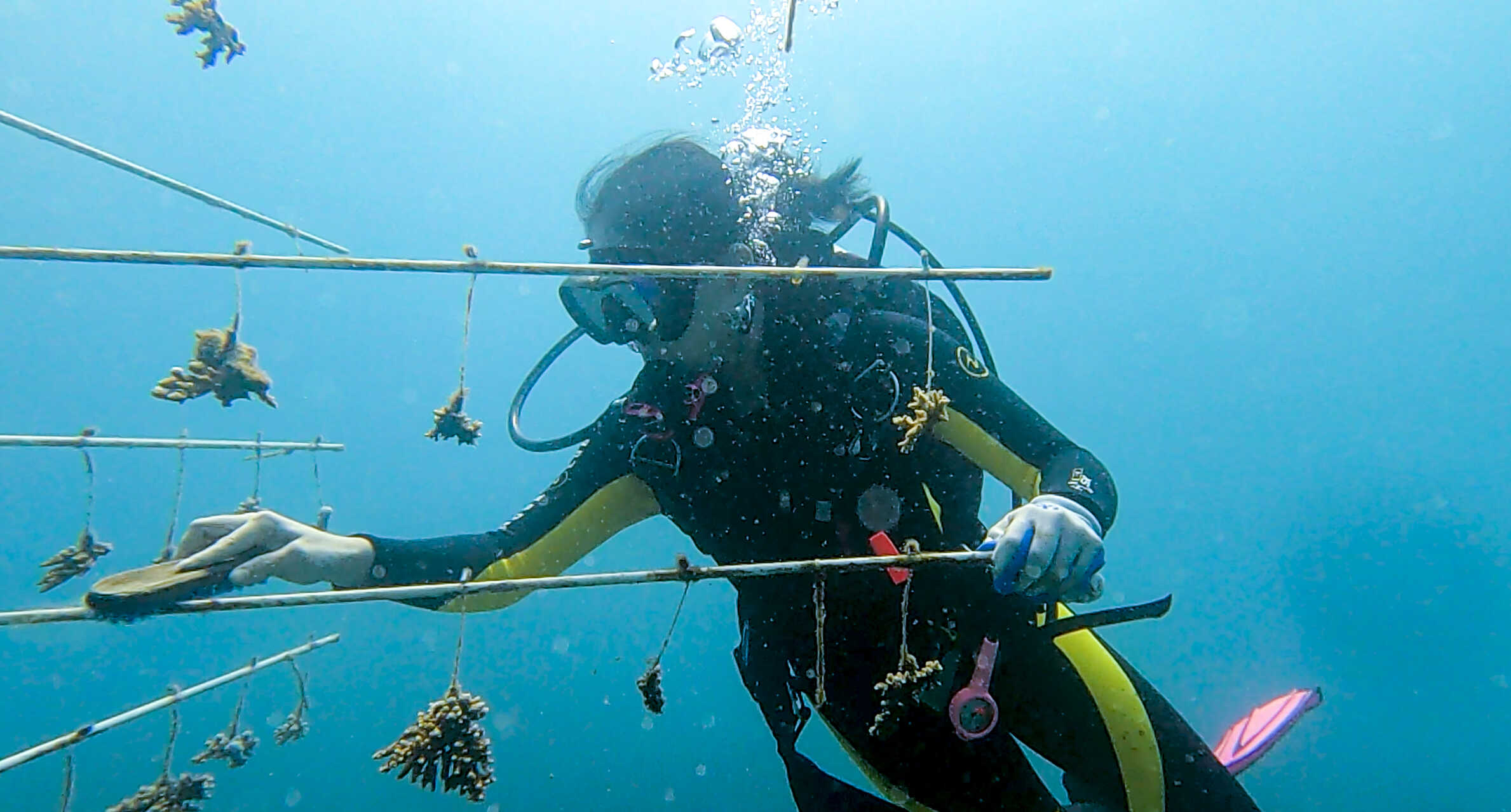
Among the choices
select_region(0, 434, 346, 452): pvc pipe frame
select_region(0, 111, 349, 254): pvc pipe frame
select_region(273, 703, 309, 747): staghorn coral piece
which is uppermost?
select_region(0, 111, 349, 254): pvc pipe frame

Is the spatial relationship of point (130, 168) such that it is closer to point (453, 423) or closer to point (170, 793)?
point (453, 423)

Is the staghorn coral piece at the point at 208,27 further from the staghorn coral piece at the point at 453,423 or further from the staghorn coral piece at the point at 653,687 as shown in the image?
the staghorn coral piece at the point at 653,687

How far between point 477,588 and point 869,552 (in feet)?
A: 6.15

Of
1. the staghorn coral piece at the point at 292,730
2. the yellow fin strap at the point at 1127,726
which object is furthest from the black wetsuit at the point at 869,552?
the staghorn coral piece at the point at 292,730

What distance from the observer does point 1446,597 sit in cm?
3206

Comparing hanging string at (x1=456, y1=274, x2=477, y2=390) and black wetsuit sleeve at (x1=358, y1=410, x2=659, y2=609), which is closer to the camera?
hanging string at (x1=456, y1=274, x2=477, y2=390)

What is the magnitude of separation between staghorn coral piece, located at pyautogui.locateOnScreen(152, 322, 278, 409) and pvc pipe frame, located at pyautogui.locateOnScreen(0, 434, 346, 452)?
2042 millimetres

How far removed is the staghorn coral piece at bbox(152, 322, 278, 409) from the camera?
9.28 feet

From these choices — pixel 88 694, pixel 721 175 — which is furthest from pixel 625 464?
pixel 88 694

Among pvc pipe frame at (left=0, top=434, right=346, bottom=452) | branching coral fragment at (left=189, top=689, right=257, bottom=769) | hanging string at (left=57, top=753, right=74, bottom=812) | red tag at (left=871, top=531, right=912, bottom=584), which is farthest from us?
branching coral fragment at (left=189, top=689, right=257, bottom=769)

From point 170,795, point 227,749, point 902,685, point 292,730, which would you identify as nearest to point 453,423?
point 902,685

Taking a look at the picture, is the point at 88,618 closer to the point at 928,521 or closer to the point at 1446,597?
the point at 928,521

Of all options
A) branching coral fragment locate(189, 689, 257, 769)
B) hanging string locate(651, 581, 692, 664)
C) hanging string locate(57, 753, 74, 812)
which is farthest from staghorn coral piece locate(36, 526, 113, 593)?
hanging string locate(651, 581, 692, 664)

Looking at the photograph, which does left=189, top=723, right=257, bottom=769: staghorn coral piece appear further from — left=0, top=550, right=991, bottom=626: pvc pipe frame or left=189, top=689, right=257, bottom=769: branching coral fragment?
left=0, top=550, right=991, bottom=626: pvc pipe frame
